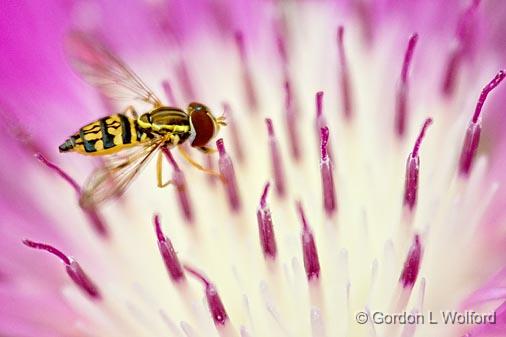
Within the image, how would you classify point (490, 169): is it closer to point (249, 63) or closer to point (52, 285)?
point (249, 63)

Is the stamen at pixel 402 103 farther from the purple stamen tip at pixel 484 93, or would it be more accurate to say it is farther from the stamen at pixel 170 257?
the stamen at pixel 170 257

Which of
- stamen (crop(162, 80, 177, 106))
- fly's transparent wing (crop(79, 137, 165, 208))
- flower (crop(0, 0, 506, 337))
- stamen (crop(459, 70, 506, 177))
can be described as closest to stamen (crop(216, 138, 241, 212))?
flower (crop(0, 0, 506, 337))

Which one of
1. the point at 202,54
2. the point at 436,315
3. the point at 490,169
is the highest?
the point at 202,54

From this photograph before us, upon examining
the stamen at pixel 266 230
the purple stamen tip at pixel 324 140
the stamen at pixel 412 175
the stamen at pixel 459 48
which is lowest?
the stamen at pixel 266 230

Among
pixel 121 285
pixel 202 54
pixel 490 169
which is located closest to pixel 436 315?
pixel 490 169

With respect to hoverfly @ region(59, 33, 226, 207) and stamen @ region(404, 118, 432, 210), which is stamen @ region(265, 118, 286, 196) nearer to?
hoverfly @ region(59, 33, 226, 207)

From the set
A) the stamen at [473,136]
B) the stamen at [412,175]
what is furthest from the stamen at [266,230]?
the stamen at [473,136]

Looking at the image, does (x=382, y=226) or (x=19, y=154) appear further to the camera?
(x=19, y=154)
